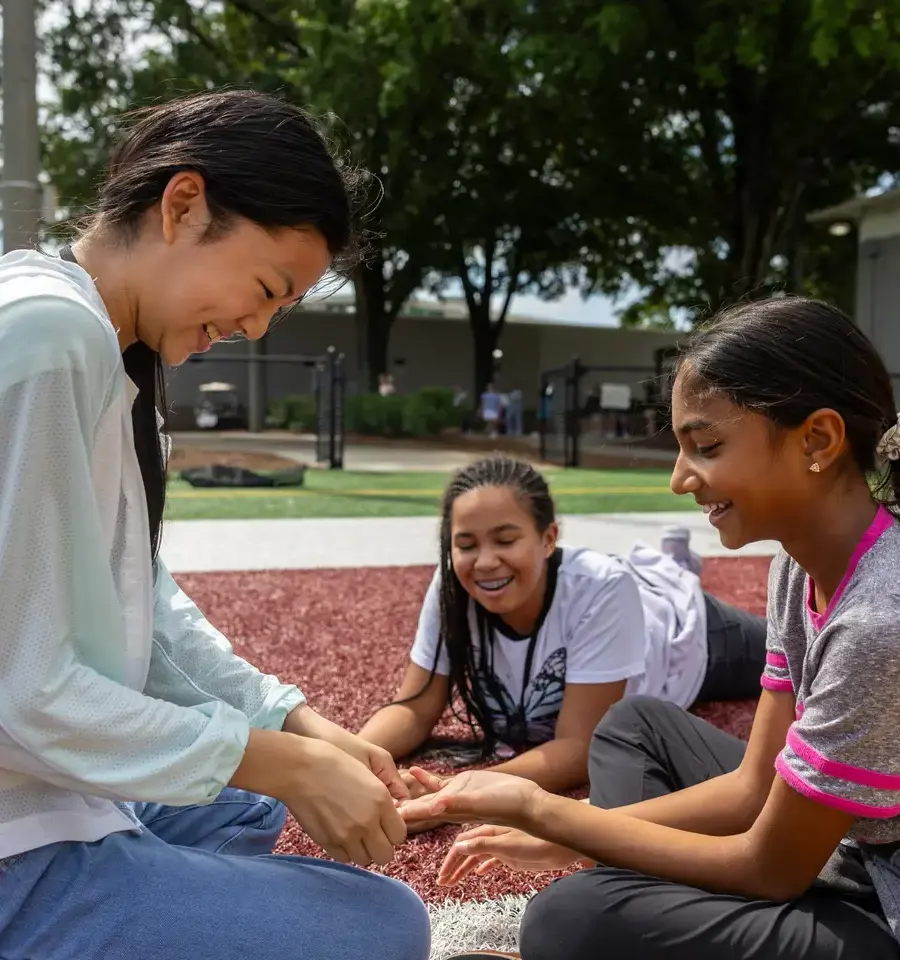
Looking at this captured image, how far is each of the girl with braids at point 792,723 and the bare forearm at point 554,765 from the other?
83 centimetres

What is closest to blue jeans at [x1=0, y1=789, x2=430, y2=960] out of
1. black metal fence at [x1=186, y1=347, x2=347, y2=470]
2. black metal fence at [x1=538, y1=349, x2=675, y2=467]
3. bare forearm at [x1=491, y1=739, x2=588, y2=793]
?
bare forearm at [x1=491, y1=739, x2=588, y2=793]

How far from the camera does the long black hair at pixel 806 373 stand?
5.59 ft

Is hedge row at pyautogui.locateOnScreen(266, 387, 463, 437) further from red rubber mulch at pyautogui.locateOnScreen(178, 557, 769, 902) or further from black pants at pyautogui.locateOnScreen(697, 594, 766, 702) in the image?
black pants at pyautogui.locateOnScreen(697, 594, 766, 702)

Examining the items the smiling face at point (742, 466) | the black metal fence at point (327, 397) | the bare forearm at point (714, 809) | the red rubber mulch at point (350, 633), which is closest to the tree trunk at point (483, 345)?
the black metal fence at point (327, 397)

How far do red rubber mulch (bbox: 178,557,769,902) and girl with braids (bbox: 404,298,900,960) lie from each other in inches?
24.5

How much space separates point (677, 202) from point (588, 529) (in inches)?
520

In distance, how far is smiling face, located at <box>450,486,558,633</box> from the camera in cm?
291

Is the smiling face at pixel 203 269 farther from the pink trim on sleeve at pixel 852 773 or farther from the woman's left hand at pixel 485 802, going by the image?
the pink trim on sleeve at pixel 852 773

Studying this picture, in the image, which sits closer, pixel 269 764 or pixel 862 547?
pixel 269 764

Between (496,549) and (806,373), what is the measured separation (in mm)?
1344

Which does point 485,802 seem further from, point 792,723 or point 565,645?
point 565,645

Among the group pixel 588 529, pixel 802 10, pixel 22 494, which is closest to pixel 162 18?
pixel 802 10

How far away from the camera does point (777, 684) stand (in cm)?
194

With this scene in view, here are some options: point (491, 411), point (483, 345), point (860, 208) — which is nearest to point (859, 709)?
point (860, 208)
